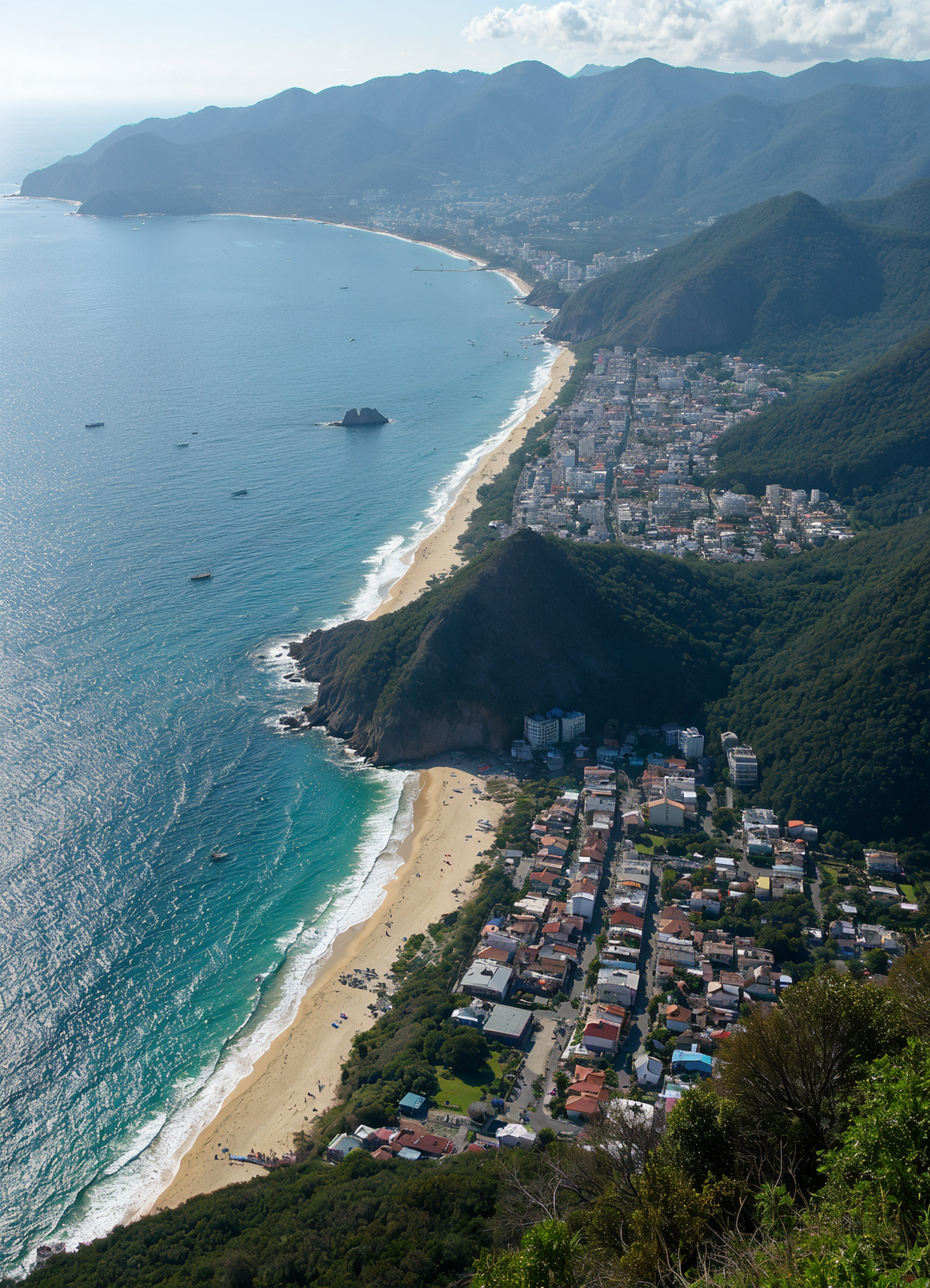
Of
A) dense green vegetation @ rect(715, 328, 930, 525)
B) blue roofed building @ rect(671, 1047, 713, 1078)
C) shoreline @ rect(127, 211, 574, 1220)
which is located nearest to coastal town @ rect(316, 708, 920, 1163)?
blue roofed building @ rect(671, 1047, 713, 1078)

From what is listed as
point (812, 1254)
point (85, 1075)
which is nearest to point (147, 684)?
point (85, 1075)

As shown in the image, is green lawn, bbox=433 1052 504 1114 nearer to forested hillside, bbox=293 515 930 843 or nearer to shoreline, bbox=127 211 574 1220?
shoreline, bbox=127 211 574 1220

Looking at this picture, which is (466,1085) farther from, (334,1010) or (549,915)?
(549,915)

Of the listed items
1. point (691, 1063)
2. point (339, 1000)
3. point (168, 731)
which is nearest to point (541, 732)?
point (339, 1000)

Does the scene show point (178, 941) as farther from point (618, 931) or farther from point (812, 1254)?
point (812, 1254)

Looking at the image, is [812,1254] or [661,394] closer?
[812,1254]

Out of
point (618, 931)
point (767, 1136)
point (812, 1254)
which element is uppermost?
point (812, 1254)
